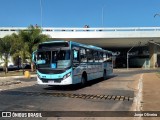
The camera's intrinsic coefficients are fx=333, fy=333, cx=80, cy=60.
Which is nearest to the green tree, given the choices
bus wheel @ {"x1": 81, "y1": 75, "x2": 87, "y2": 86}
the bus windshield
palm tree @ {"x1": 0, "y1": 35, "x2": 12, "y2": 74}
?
palm tree @ {"x1": 0, "y1": 35, "x2": 12, "y2": 74}

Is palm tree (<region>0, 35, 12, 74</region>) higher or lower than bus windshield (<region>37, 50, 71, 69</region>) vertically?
higher

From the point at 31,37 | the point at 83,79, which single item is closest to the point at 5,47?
the point at 31,37

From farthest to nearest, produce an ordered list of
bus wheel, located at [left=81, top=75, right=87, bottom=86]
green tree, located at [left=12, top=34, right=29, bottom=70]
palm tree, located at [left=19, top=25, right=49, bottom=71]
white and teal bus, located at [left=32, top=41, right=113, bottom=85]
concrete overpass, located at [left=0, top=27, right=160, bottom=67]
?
concrete overpass, located at [left=0, top=27, right=160, bottom=67], palm tree, located at [left=19, top=25, right=49, bottom=71], green tree, located at [left=12, top=34, right=29, bottom=70], bus wheel, located at [left=81, top=75, right=87, bottom=86], white and teal bus, located at [left=32, top=41, right=113, bottom=85]

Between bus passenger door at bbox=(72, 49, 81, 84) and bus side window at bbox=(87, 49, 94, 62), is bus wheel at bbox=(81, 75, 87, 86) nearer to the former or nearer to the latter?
bus passenger door at bbox=(72, 49, 81, 84)

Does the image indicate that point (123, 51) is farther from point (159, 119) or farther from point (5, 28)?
point (159, 119)

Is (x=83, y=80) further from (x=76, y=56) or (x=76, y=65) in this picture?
(x=76, y=56)

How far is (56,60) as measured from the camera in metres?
19.6

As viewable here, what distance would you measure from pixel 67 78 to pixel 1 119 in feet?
32.5

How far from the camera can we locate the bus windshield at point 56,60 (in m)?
19.5

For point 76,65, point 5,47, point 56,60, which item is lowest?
point 76,65

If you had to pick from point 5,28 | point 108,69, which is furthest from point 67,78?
point 5,28

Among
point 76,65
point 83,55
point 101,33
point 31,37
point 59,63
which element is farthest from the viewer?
point 101,33

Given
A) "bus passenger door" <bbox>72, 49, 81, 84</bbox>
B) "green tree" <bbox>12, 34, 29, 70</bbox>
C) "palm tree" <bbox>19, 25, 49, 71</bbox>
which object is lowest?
"bus passenger door" <bbox>72, 49, 81, 84</bbox>

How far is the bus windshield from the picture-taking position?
64.0ft
